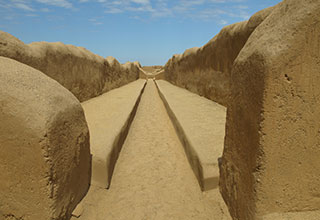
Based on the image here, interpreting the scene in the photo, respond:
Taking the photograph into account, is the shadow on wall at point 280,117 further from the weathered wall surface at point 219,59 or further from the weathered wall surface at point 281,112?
the weathered wall surface at point 219,59

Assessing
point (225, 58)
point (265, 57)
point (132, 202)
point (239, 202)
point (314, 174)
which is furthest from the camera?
point (225, 58)

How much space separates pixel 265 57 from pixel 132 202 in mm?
1880

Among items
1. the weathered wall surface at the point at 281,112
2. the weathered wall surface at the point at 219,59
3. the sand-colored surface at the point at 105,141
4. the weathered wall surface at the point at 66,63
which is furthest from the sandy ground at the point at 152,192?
the weathered wall surface at the point at 219,59

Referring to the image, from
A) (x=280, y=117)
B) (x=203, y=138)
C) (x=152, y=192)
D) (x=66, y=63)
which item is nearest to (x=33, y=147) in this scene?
(x=152, y=192)

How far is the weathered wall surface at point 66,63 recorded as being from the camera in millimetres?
3352

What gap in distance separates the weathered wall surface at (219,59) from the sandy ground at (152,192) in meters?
2.57

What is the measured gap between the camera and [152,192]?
2.30 m

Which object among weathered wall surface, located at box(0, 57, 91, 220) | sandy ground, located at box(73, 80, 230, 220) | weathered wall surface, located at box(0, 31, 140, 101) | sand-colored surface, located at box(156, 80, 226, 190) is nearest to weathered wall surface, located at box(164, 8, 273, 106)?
sand-colored surface, located at box(156, 80, 226, 190)

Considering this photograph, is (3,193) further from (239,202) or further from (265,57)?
(265,57)

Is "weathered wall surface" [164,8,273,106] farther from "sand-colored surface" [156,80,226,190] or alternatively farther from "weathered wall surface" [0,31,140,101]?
"weathered wall surface" [0,31,140,101]

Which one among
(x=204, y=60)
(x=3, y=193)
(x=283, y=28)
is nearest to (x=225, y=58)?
(x=204, y=60)

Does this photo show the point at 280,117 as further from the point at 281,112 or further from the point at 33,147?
the point at 33,147

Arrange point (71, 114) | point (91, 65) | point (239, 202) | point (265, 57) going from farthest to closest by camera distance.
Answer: point (91, 65) < point (71, 114) < point (239, 202) < point (265, 57)

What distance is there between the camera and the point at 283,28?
1.31 meters
